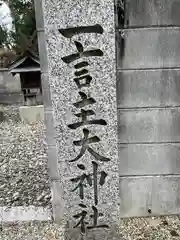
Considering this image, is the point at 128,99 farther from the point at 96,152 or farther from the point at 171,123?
the point at 96,152

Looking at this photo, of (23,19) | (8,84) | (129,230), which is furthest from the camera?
(23,19)

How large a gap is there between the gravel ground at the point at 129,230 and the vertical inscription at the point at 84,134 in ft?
1.78

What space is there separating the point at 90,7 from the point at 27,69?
5231 mm

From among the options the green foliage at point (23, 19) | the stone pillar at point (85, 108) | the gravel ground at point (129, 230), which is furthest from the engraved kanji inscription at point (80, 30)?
the green foliage at point (23, 19)

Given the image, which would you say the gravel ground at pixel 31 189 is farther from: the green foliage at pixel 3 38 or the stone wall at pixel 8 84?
the green foliage at pixel 3 38

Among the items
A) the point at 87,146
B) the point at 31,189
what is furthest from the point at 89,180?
the point at 31,189

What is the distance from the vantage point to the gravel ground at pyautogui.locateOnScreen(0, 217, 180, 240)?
7.81 feet

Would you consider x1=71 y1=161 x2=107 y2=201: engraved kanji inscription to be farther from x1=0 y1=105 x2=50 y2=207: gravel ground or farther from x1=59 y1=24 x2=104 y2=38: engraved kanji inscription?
x1=0 y1=105 x2=50 y2=207: gravel ground

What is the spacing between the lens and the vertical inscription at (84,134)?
5.28ft

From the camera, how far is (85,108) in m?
1.71

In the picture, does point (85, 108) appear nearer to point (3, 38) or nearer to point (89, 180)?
point (89, 180)

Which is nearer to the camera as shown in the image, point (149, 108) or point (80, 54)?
point (80, 54)

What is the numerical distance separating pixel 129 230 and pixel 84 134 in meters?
1.20

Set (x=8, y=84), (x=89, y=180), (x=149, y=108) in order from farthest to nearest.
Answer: (x=8, y=84)
(x=149, y=108)
(x=89, y=180)
